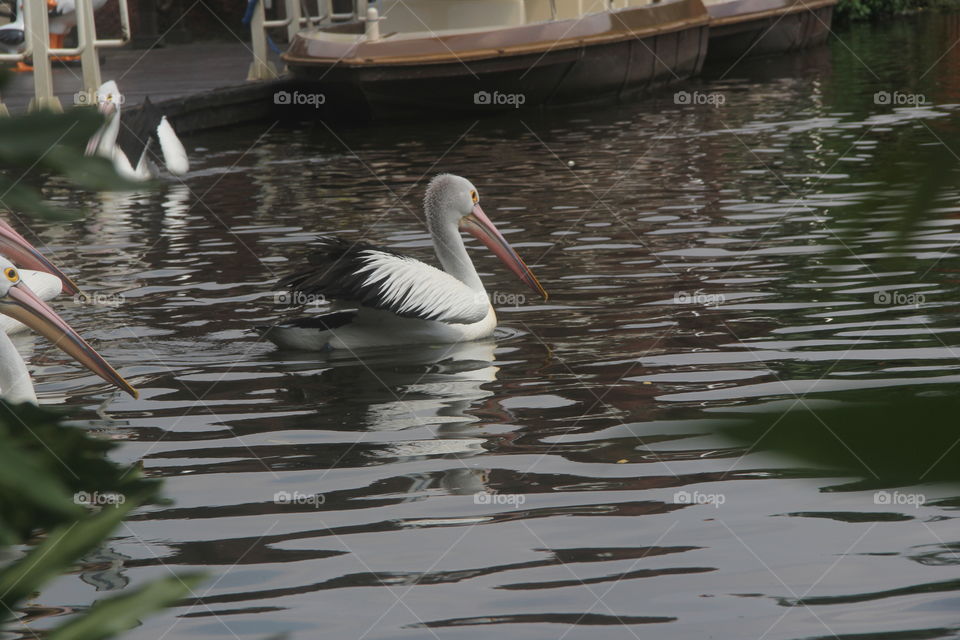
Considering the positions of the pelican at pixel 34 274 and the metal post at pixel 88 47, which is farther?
the metal post at pixel 88 47

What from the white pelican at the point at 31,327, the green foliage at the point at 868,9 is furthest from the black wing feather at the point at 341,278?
the green foliage at the point at 868,9

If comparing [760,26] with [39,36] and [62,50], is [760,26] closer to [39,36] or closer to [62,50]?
[39,36]

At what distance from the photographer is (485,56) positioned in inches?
626

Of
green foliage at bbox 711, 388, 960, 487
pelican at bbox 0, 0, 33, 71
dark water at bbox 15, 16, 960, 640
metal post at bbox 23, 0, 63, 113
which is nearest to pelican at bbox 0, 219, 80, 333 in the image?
dark water at bbox 15, 16, 960, 640

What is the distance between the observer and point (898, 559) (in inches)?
151

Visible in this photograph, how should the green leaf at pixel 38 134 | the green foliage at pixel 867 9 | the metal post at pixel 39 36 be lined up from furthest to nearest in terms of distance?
the green foliage at pixel 867 9 < the metal post at pixel 39 36 < the green leaf at pixel 38 134

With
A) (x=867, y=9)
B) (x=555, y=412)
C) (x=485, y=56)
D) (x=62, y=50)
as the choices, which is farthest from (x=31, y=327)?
(x=867, y=9)

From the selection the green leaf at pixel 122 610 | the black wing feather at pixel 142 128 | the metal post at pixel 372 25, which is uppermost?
the green leaf at pixel 122 610

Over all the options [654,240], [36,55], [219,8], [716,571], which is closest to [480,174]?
[654,240]

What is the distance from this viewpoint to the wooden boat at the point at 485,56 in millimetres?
15852

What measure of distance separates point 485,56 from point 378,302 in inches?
387

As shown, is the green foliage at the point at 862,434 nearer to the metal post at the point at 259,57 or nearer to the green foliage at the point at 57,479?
the green foliage at the point at 57,479

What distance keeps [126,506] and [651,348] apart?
5939 mm

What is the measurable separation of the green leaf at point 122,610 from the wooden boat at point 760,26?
2121 centimetres
